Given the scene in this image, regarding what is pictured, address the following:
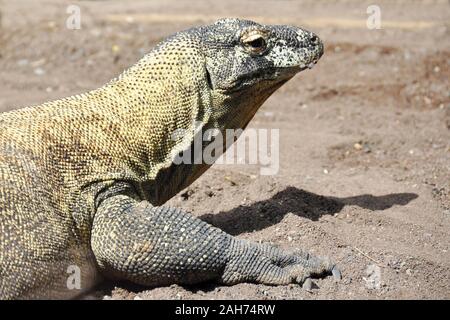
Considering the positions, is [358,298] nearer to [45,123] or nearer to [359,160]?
[45,123]

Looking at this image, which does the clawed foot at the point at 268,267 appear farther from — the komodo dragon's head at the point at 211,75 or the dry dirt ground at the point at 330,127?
the komodo dragon's head at the point at 211,75

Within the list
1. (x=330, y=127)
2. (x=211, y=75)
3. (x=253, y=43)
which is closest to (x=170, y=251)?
(x=211, y=75)

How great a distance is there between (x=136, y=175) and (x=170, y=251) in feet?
1.88

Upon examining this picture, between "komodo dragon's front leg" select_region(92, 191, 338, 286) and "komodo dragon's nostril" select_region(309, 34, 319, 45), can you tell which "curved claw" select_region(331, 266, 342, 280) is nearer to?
"komodo dragon's front leg" select_region(92, 191, 338, 286)

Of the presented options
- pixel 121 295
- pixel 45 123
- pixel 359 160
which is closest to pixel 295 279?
pixel 121 295

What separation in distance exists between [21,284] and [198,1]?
9.39m

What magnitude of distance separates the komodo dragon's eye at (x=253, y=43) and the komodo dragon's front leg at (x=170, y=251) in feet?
3.99

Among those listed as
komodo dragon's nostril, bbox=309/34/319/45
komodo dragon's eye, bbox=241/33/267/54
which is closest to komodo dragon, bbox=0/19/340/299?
komodo dragon's eye, bbox=241/33/267/54

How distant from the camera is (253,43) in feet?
16.1

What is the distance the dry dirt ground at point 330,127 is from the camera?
4766mm

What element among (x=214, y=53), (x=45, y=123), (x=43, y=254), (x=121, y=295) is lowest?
(x=121, y=295)

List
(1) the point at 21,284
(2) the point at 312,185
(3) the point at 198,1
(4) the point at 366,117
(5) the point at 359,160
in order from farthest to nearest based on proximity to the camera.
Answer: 1. (3) the point at 198,1
2. (4) the point at 366,117
3. (5) the point at 359,160
4. (2) the point at 312,185
5. (1) the point at 21,284

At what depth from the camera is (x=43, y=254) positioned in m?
4.08

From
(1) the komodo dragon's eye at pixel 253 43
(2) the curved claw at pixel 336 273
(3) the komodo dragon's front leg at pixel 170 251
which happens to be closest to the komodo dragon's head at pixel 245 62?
(1) the komodo dragon's eye at pixel 253 43
